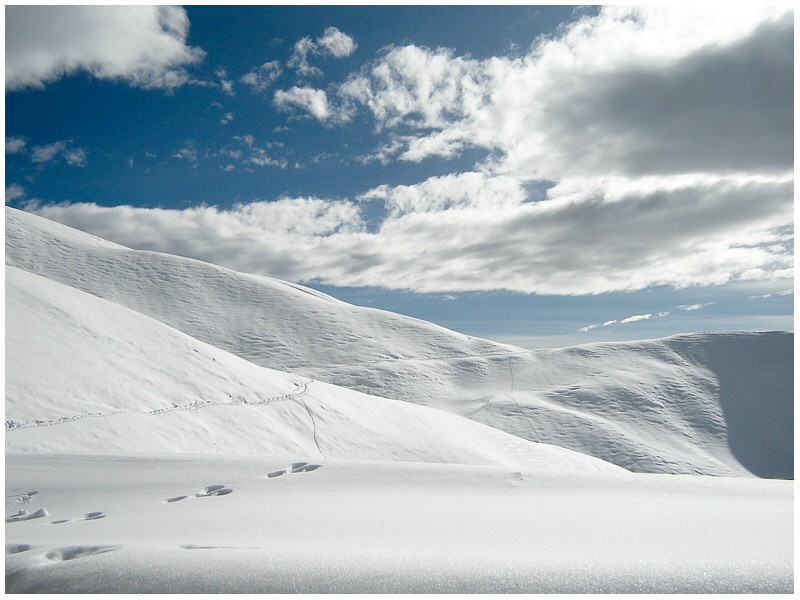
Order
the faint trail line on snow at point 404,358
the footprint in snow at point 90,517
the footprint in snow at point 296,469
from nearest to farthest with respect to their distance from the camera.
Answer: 1. the footprint in snow at point 90,517
2. the footprint in snow at point 296,469
3. the faint trail line on snow at point 404,358

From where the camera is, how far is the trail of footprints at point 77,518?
3.18 m

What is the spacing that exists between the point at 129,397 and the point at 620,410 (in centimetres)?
3547

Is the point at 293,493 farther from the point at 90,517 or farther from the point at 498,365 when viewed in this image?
the point at 498,365

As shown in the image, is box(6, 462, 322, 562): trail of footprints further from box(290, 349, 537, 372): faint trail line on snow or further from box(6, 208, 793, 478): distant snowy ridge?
box(290, 349, 537, 372): faint trail line on snow

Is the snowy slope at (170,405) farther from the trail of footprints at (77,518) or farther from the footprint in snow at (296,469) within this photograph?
the footprint in snow at (296,469)

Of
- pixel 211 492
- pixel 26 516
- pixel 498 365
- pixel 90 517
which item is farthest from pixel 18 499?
pixel 498 365

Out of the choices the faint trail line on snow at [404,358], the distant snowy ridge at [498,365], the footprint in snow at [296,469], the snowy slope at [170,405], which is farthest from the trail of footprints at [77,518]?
the faint trail line on snow at [404,358]

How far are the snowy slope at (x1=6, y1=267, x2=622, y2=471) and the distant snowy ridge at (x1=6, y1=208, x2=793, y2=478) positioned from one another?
1746 cm

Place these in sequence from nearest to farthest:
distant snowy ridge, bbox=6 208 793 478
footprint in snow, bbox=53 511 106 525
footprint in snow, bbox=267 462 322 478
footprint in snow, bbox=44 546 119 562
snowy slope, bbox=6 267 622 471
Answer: footprint in snow, bbox=44 546 119 562, footprint in snow, bbox=53 511 106 525, footprint in snow, bbox=267 462 322 478, snowy slope, bbox=6 267 622 471, distant snowy ridge, bbox=6 208 793 478

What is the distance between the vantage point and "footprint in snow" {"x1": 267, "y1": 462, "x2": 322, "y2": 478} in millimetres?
5999

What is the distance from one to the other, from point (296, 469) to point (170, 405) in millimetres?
6813

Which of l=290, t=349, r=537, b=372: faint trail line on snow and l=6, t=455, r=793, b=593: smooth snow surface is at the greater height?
l=290, t=349, r=537, b=372: faint trail line on snow

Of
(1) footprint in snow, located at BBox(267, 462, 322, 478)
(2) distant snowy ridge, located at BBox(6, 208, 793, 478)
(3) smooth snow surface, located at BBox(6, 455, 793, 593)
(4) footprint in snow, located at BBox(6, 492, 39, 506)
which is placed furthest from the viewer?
(2) distant snowy ridge, located at BBox(6, 208, 793, 478)

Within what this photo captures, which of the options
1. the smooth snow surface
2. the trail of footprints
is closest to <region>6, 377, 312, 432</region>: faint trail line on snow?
the smooth snow surface
